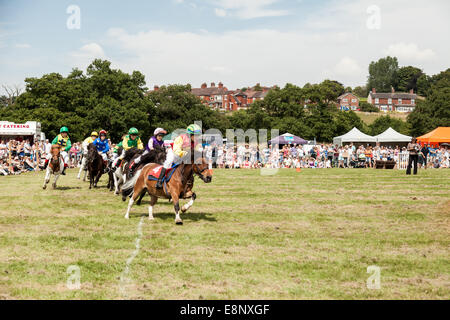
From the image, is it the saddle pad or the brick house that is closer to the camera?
the saddle pad

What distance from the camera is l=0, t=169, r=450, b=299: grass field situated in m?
6.58

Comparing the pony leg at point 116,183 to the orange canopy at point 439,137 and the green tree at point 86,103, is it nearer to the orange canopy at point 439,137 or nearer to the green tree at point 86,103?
the orange canopy at point 439,137

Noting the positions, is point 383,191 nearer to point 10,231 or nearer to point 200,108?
point 10,231

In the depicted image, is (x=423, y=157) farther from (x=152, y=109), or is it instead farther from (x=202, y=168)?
(x=152, y=109)

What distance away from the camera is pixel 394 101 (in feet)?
628

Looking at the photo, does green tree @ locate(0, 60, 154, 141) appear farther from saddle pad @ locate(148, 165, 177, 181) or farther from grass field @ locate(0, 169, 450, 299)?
saddle pad @ locate(148, 165, 177, 181)

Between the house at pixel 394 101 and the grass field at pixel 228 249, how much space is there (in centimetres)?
18603

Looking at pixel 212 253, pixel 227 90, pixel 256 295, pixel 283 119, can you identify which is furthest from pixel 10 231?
pixel 227 90

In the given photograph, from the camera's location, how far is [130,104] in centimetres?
7881

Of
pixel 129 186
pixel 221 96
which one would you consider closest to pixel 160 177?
pixel 129 186

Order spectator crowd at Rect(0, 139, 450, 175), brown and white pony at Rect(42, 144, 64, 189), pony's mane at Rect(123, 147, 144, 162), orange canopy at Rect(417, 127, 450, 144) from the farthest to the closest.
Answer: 1. orange canopy at Rect(417, 127, 450, 144)
2. spectator crowd at Rect(0, 139, 450, 175)
3. brown and white pony at Rect(42, 144, 64, 189)
4. pony's mane at Rect(123, 147, 144, 162)

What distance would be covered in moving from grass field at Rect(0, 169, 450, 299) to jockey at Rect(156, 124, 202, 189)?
154cm

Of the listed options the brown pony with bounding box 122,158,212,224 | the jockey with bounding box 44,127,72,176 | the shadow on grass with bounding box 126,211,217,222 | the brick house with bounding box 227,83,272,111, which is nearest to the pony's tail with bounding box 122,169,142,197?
the shadow on grass with bounding box 126,211,217,222

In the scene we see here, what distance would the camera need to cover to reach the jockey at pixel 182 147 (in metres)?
12.0
